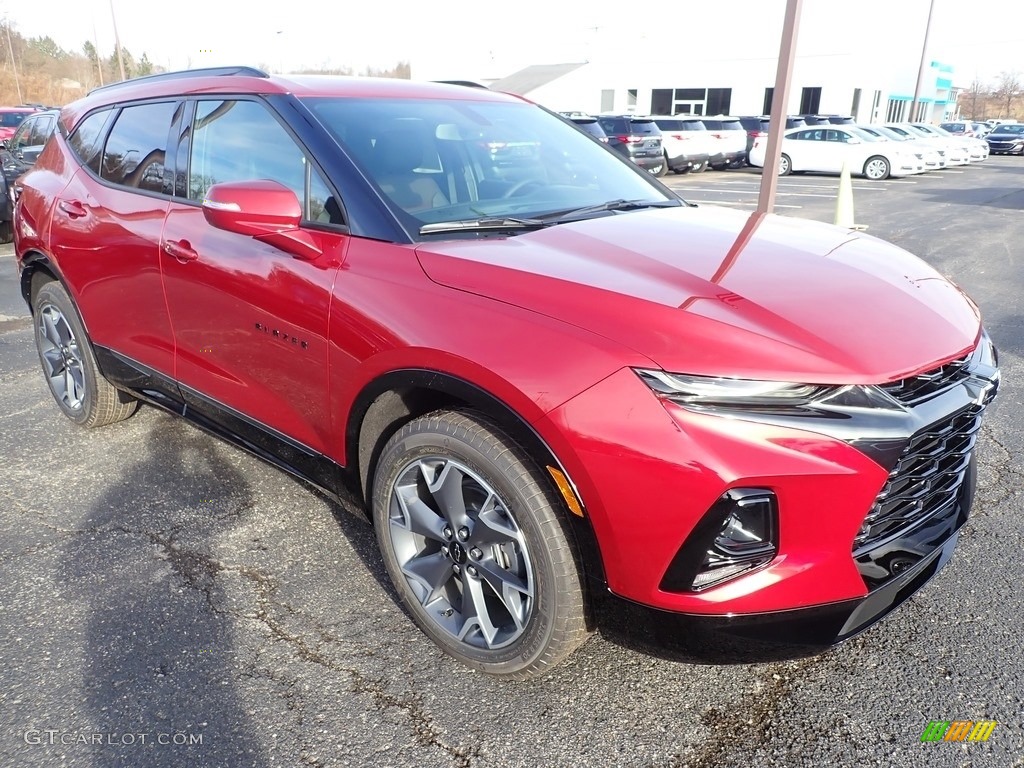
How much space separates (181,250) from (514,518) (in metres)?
1.85

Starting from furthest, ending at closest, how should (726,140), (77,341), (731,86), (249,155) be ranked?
(731,86), (726,140), (77,341), (249,155)

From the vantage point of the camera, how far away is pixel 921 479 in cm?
201

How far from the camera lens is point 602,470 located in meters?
1.89

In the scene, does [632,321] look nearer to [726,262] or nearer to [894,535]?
[726,262]

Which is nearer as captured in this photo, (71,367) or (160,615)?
(160,615)

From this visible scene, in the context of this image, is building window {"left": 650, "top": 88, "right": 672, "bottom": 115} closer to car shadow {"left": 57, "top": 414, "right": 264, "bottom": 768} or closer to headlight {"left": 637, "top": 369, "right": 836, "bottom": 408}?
car shadow {"left": 57, "top": 414, "right": 264, "bottom": 768}

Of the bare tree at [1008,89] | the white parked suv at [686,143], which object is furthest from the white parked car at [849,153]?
the bare tree at [1008,89]

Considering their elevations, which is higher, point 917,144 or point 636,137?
point 636,137

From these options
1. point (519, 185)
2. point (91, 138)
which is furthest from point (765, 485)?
point (91, 138)

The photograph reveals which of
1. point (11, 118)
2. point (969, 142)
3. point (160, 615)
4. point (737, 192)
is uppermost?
point (11, 118)

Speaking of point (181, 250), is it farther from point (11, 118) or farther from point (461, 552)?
point (11, 118)

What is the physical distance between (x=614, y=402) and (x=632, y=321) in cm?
22

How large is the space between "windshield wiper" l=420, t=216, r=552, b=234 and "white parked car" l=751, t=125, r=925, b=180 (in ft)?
69.5

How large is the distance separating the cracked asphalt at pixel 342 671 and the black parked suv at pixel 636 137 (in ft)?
58.5
